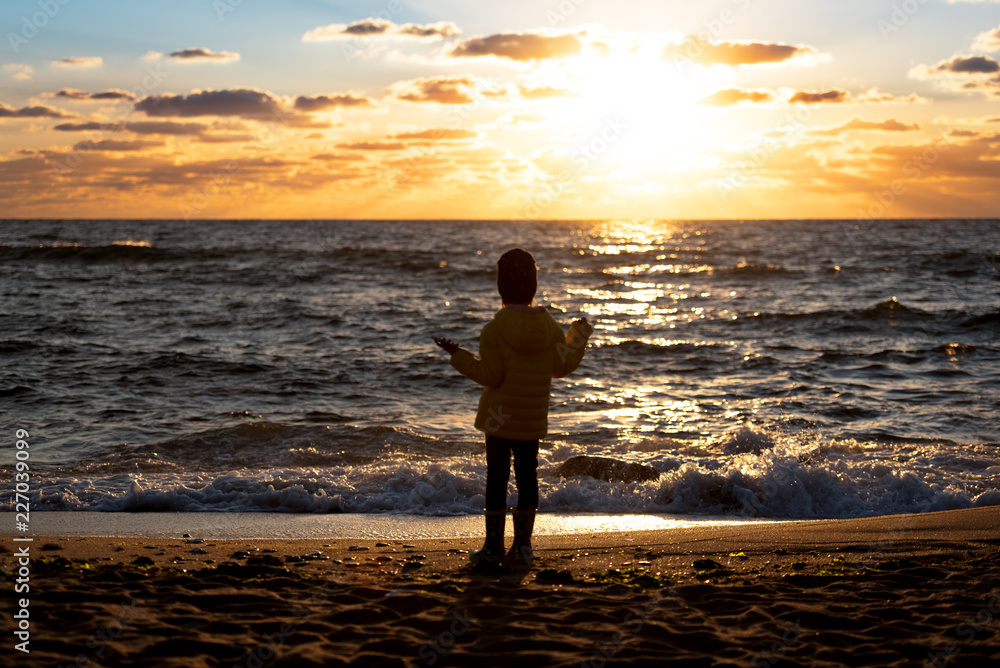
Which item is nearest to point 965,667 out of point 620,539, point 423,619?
point 423,619

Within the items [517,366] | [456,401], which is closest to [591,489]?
[517,366]

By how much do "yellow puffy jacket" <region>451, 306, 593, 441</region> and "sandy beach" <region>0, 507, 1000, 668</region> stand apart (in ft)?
3.12

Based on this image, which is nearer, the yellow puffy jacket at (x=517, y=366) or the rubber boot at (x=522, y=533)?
the yellow puffy jacket at (x=517, y=366)

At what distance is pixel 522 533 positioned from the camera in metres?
5.17

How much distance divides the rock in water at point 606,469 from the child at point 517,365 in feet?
11.3

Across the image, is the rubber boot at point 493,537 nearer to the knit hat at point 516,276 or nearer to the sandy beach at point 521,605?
the sandy beach at point 521,605

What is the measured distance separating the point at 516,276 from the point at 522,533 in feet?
5.77

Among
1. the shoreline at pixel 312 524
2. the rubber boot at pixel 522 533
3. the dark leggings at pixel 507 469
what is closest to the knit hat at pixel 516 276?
the dark leggings at pixel 507 469

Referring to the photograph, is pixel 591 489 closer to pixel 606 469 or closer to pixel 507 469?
pixel 606 469

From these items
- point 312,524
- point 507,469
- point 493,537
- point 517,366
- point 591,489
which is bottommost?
point 312,524

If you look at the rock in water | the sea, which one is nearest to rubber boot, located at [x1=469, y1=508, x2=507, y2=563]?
the sea

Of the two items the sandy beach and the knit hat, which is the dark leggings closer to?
the sandy beach

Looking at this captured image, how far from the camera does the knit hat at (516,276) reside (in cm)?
484

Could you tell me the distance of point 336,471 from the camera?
341 inches
